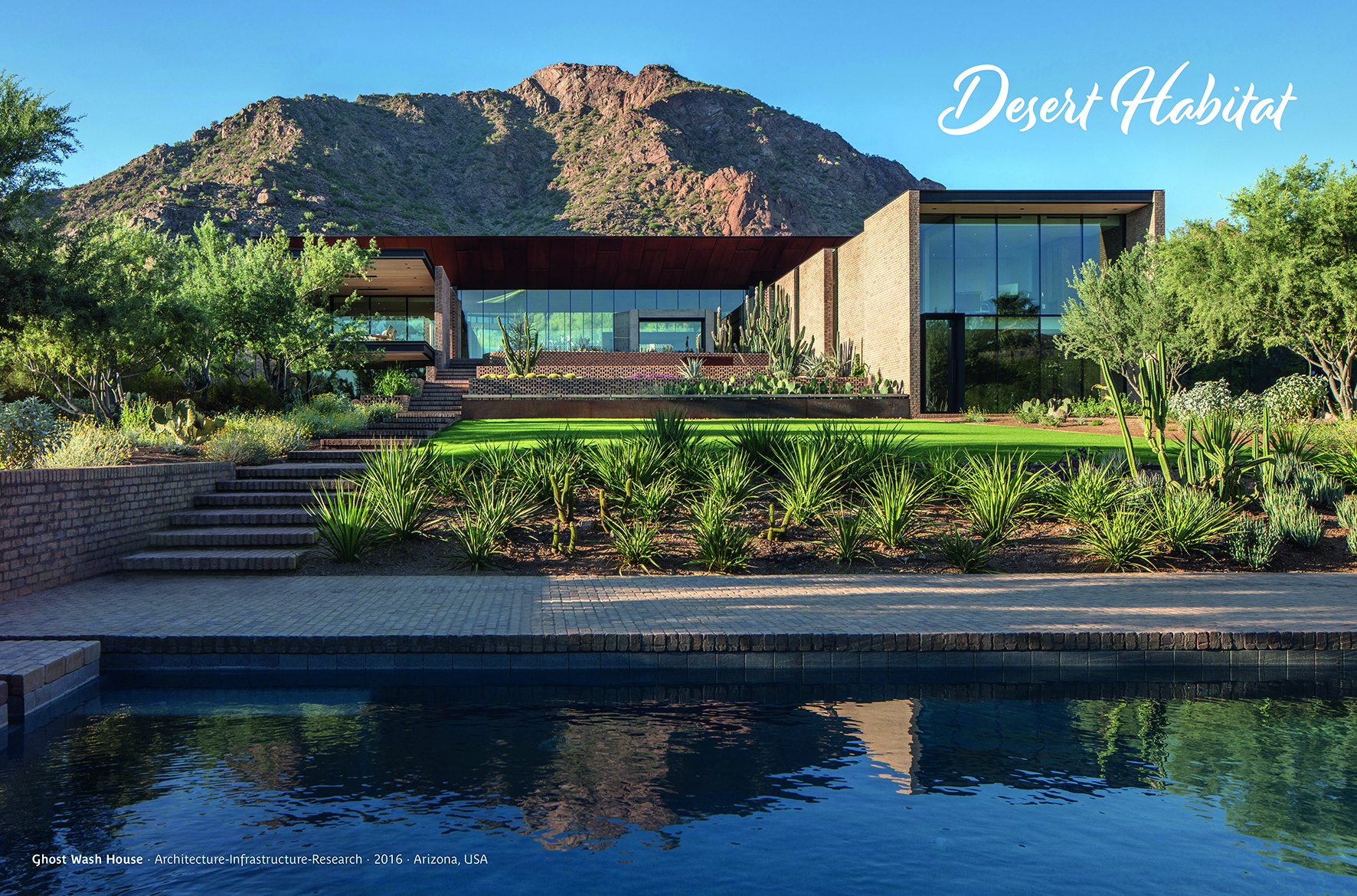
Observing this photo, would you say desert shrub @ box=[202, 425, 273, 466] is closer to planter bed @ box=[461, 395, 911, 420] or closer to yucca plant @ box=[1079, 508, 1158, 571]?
planter bed @ box=[461, 395, 911, 420]

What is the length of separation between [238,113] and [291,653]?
100937 mm

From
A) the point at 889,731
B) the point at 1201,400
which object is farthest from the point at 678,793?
the point at 1201,400

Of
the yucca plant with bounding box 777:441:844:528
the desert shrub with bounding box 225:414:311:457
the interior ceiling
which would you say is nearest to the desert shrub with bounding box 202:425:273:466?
the desert shrub with bounding box 225:414:311:457

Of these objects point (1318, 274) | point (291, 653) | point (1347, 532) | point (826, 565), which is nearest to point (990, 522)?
point (826, 565)

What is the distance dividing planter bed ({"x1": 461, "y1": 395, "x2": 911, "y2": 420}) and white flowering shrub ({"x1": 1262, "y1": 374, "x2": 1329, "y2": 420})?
943 cm

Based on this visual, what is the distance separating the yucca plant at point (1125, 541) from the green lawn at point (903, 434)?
9.45ft

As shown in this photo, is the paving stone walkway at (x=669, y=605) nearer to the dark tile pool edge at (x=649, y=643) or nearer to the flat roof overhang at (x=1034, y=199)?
the dark tile pool edge at (x=649, y=643)

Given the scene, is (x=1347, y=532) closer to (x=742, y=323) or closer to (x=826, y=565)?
(x=826, y=565)

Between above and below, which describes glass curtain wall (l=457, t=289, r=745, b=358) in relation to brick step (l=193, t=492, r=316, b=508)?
above

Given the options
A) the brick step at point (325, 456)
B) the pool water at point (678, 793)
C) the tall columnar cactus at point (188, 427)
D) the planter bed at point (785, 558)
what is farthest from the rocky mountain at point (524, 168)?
the pool water at point (678, 793)

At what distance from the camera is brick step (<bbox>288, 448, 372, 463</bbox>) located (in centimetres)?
1381

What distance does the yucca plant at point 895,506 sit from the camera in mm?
10078

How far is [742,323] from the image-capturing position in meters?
42.1

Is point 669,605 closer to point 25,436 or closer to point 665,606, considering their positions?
point 665,606
